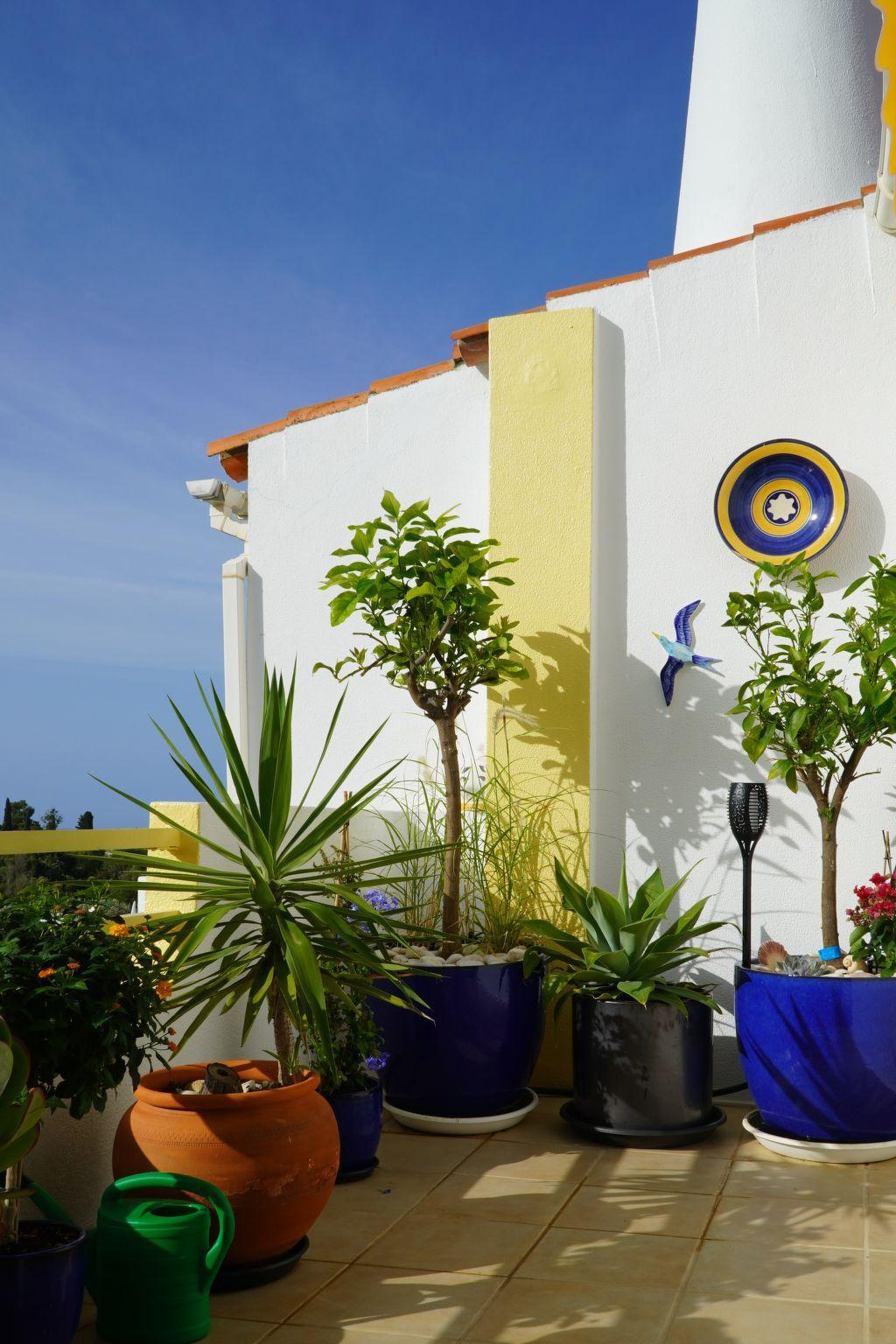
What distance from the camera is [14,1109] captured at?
232cm

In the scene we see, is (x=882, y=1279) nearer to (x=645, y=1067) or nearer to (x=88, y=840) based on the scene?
(x=645, y=1067)

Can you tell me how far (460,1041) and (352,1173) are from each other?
26.4 inches

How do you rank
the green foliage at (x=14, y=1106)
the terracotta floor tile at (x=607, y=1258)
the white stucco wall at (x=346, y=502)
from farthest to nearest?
the white stucco wall at (x=346, y=502), the terracotta floor tile at (x=607, y=1258), the green foliage at (x=14, y=1106)

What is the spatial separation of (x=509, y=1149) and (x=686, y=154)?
589 cm

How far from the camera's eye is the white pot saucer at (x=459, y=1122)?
4.39 m

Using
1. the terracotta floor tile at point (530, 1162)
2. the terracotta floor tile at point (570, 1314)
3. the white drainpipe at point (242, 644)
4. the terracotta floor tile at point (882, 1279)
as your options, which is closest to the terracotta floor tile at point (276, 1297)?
the terracotta floor tile at point (570, 1314)

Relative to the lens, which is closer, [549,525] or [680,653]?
[680,653]

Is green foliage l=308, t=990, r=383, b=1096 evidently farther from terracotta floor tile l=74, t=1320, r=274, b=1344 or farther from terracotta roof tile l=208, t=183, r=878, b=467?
terracotta roof tile l=208, t=183, r=878, b=467

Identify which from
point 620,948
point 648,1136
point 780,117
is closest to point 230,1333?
point 648,1136

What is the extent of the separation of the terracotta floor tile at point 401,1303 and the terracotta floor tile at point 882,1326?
0.91m

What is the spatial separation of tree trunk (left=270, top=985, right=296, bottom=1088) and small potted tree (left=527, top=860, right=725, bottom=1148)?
133 cm

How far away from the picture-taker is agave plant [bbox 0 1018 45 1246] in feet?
7.44

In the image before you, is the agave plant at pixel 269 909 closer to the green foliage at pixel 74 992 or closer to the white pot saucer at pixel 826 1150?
the green foliage at pixel 74 992

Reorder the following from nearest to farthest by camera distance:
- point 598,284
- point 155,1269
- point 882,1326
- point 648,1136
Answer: point 155,1269 < point 882,1326 < point 648,1136 < point 598,284
